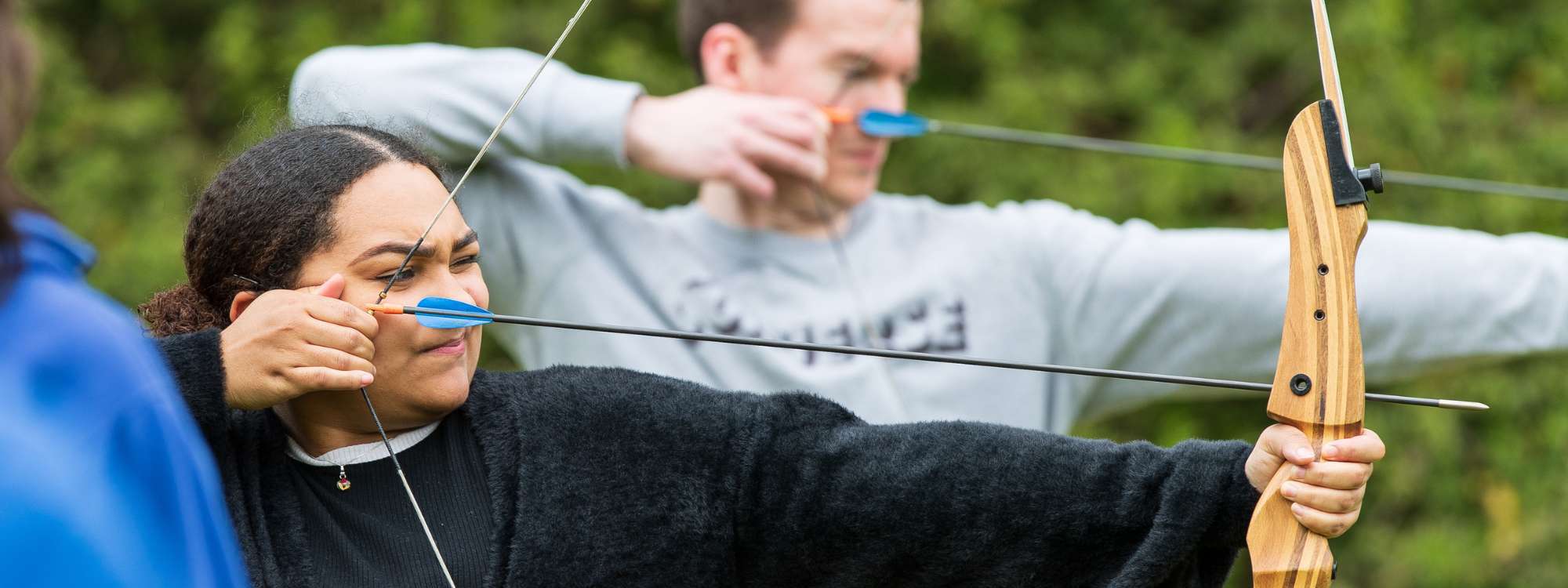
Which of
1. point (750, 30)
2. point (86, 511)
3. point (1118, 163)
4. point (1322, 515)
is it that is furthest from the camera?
point (1118, 163)

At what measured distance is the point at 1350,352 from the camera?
1.25 m

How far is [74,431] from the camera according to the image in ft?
2.65

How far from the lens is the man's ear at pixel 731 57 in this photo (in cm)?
224

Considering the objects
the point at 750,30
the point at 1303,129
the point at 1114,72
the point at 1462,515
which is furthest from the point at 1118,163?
the point at 1303,129

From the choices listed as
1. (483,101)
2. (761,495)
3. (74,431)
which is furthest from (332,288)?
(483,101)

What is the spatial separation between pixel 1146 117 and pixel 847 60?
1.82 metres

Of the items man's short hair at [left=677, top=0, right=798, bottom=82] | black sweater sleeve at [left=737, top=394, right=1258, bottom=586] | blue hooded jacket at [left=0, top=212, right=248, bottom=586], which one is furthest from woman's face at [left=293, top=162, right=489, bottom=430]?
man's short hair at [left=677, top=0, right=798, bottom=82]

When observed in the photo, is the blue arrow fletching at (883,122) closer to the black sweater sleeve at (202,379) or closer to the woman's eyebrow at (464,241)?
the woman's eyebrow at (464,241)

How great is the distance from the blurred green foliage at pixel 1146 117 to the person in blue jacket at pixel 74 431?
2.75m

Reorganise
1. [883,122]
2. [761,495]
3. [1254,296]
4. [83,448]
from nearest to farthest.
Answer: [83,448]
[761,495]
[1254,296]
[883,122]

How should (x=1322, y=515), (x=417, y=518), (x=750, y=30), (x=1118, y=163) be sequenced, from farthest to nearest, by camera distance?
(x=1118, y=163), (x=750, y=30), (x=417, y=518), (x=1322, y=515)

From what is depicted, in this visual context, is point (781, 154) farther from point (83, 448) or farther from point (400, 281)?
point (83, 448)

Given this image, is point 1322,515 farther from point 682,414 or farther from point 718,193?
point 718,193

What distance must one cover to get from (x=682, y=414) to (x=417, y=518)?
9.3 inches
